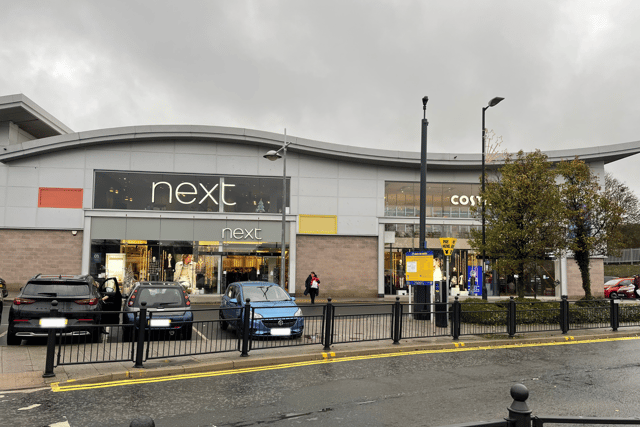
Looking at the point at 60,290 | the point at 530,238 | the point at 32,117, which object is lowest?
the point at 60,290

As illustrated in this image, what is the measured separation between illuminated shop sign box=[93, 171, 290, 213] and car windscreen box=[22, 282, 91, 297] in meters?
17.0

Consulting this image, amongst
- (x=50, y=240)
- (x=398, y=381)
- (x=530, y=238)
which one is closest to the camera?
(x=398, y=381)

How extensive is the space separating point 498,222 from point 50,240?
23.4 metres

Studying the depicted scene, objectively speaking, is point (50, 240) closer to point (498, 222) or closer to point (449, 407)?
point (498, 222)

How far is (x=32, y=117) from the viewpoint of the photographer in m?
29.1

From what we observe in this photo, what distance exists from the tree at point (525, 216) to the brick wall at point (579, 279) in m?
14.2

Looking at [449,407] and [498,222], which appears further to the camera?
[498,222]

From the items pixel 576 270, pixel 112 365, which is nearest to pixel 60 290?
pixel 112 365

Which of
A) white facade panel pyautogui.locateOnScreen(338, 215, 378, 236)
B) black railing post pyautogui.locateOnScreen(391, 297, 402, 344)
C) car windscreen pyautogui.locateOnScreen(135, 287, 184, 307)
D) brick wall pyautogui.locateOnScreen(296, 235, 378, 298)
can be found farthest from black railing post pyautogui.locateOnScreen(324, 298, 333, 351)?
white facade panel pyautogui.locateOnScreen(338, 215, 378, 236)

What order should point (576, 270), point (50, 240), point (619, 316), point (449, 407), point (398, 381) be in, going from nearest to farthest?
point (449, 407), point (398, 381), point (619, 316), point (50, 240), point (576, 270)

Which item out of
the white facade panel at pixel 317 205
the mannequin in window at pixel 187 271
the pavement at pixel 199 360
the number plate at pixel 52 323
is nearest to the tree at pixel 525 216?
the pavement at pixel 199 360

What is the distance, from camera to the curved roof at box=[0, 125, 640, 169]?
27.6 metres

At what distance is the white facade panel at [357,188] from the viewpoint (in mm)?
30266

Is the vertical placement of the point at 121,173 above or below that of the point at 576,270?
above
